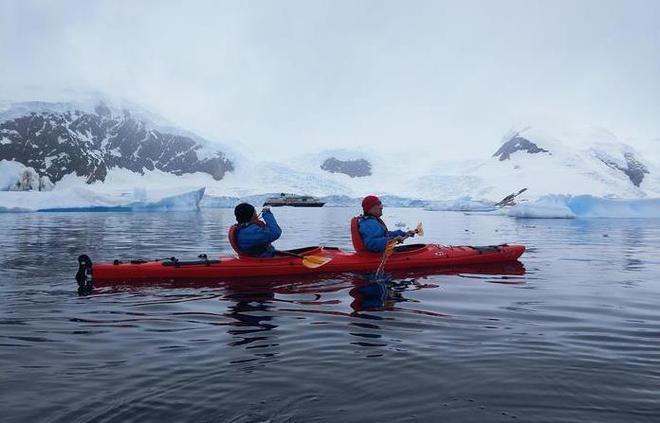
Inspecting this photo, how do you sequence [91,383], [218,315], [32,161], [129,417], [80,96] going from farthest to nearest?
[80,96] → [32,161] → [218,315] → [91,383] → [129,417]

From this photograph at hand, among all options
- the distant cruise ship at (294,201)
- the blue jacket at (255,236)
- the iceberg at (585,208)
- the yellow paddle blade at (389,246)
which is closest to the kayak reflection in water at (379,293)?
the yellow paddle blade at (389,246)

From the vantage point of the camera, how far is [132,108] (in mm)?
124375

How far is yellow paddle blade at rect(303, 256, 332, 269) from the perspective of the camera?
8898mm

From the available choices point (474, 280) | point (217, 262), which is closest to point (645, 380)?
point (474, 280)

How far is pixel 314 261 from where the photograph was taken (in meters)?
8.98

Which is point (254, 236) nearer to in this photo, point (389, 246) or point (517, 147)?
point (389, 246)

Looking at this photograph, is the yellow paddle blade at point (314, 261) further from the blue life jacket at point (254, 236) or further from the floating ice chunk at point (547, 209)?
the floating ice chunk at point (547, 209)

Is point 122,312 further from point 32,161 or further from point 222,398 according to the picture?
point 32,161

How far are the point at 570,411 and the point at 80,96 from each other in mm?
126488

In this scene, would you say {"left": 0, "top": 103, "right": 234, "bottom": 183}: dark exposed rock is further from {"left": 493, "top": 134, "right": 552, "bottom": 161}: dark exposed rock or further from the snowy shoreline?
{"left": 493, "top": 134, "right": 552, "bottom": 161}: dark exposed rock

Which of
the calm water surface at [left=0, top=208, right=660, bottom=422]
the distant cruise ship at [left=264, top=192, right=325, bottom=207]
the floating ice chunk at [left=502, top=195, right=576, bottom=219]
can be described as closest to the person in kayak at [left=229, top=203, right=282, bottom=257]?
the calm water surface at [left=0, top=208, right=660, bottom=422]

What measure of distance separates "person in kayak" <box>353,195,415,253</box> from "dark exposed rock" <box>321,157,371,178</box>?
13478cm

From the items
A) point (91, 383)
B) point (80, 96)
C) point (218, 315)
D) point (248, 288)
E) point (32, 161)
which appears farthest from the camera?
point (80, 96)

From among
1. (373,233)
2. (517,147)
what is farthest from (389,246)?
(517,147)
